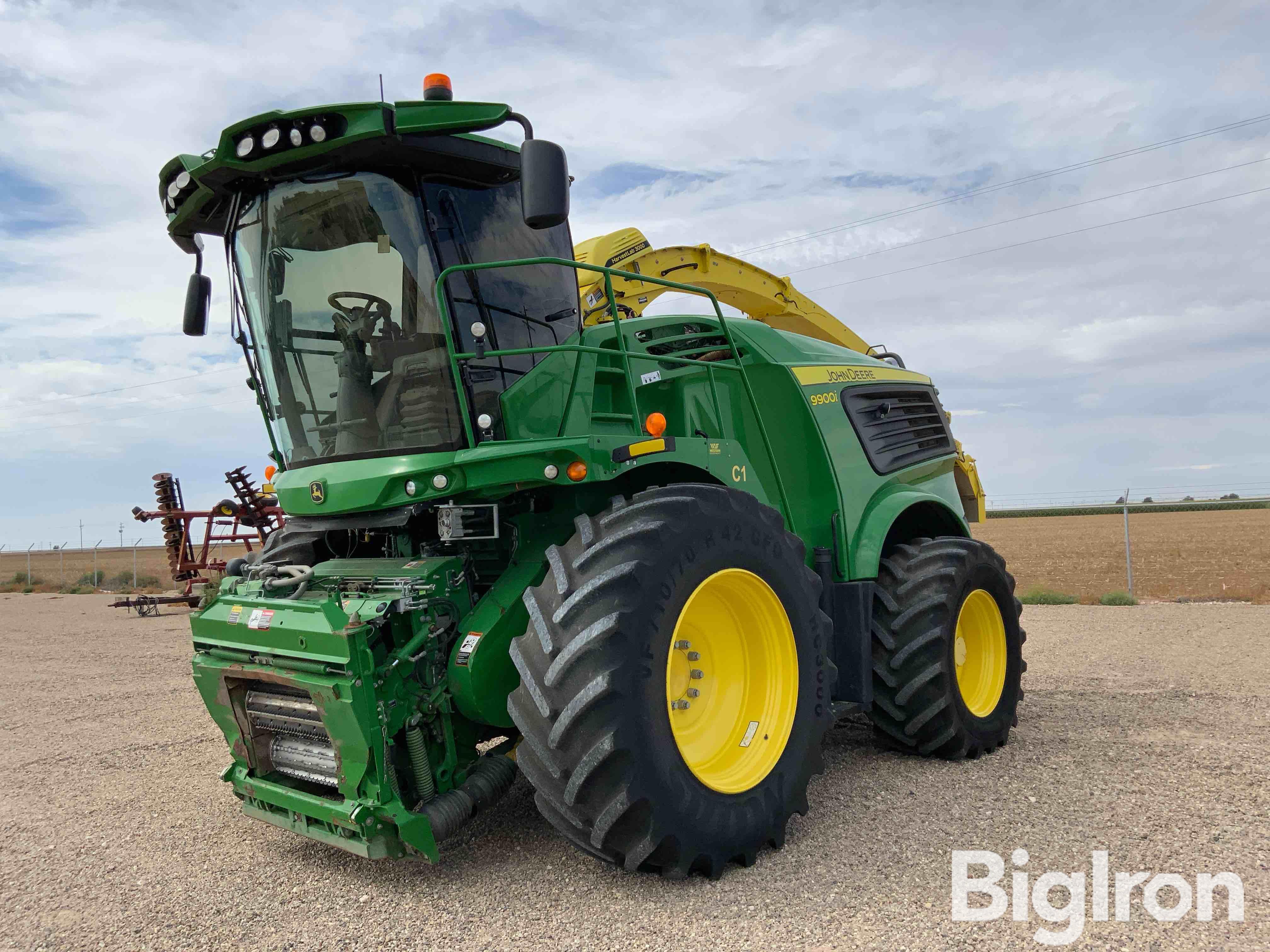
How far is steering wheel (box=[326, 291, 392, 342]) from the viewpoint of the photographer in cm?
412

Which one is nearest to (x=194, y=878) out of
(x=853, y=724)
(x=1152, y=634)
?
(x=853, y=724)

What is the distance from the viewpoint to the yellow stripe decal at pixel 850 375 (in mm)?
5484

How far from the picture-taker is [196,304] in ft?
16.4

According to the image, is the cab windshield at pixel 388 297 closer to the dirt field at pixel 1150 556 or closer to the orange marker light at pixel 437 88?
the orange marker light at pixel 437 88

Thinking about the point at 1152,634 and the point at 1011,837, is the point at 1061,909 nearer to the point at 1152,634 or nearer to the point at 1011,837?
the point at 1011,837

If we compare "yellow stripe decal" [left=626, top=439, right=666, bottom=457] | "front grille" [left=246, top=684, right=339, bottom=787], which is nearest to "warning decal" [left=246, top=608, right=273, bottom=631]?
"front grille" [left=246, top=684, right=339, bottom=787]

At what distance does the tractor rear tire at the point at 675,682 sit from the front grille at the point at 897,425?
1.77 metres

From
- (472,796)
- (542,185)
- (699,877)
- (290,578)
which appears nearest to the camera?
(542,185)

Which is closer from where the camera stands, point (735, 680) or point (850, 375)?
point (735, 680)

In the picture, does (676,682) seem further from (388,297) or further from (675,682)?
(388,297)

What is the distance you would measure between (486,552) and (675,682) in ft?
3.65

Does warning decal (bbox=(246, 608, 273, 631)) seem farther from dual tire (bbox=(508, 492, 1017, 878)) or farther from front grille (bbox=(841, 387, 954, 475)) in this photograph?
front grille (bbox=(841, 387, 954, 475))

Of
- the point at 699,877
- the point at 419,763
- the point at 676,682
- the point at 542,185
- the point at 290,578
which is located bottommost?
the point at 699,877

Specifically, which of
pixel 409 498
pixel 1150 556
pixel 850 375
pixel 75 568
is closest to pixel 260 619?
pixel 409 498
